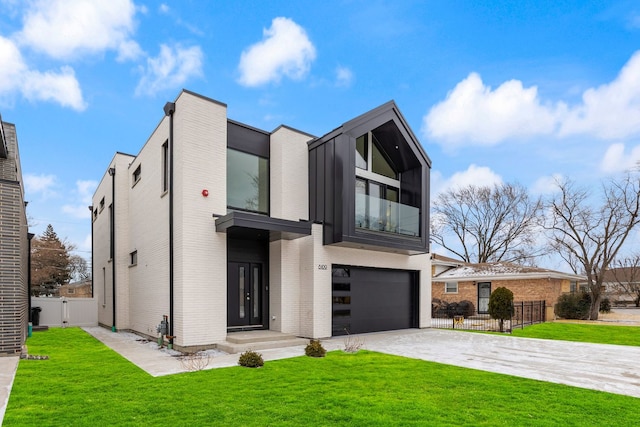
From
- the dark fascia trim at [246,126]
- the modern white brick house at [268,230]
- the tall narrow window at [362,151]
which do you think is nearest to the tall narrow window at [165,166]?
the modern white brick house at [268,230]

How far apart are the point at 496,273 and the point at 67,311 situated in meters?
23.4

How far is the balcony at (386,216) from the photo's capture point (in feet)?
45.1

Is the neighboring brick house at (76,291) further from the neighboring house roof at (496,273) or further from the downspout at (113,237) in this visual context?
the neighboring house roof at (496,273)

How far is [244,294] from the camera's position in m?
13.0

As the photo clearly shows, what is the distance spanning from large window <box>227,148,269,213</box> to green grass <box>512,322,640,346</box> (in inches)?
418

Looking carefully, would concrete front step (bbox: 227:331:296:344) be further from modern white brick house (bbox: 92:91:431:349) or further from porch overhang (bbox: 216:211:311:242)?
porch overhang (bbox: 216:211:311:242)

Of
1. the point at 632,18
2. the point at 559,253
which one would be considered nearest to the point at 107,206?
the point at 632,18

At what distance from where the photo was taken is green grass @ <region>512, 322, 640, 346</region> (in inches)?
570

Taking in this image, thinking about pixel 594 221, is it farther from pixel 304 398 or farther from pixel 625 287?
pixel 304 398

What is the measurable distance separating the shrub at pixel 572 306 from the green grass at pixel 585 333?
5.01 meters

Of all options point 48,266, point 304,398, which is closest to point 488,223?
point 304,398

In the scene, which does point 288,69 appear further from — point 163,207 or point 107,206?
point 107,206

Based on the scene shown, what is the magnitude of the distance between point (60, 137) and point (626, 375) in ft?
83.9

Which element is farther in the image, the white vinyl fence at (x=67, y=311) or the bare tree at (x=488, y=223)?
the bare tree at (x=488, y=223)
